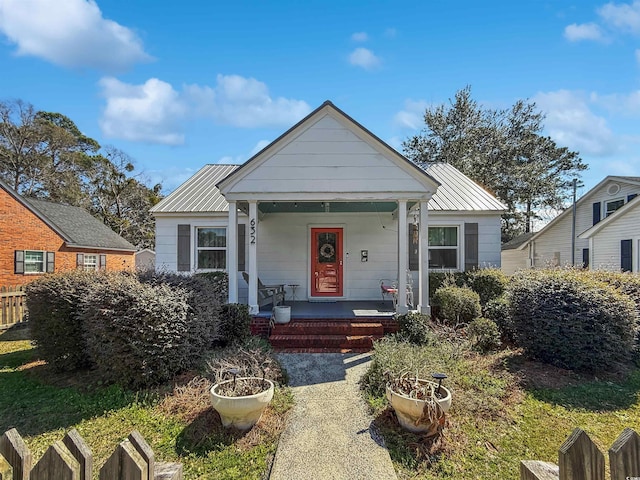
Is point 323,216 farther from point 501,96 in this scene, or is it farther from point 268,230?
point 501,96

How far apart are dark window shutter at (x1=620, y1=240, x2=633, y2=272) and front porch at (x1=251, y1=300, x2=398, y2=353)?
36.4ft

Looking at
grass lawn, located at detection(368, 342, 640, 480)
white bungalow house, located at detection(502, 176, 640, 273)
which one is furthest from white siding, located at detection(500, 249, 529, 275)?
grass lawn, located at detection(368, 342, 640, 480)

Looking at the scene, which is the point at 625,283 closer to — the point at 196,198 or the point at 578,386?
the point at 578,386

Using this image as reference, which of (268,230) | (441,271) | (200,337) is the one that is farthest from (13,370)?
(441,271)

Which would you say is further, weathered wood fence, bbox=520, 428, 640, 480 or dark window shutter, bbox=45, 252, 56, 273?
dark window shutter, bbox=45, 252, 56, 273

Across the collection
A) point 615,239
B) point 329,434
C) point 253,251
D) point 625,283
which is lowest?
point 329,434

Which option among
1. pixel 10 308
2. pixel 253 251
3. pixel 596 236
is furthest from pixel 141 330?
pixel 596 236

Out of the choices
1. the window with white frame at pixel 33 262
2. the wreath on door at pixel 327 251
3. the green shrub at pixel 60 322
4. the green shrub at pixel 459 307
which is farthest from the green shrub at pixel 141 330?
the window with white frame at pixel 33 262

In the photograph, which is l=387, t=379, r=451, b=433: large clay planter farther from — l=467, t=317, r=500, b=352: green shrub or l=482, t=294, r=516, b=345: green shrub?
l=482, t=294, r=516, b=345: green shrub

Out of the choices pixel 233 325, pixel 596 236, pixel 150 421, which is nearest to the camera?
pixel 150 421

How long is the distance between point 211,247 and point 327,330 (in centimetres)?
553

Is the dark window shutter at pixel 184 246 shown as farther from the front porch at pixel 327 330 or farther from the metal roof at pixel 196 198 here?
the front porch at pixel 327 330

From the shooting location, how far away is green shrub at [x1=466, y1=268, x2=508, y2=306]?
9062mm

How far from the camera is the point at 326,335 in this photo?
7625 millimetres
